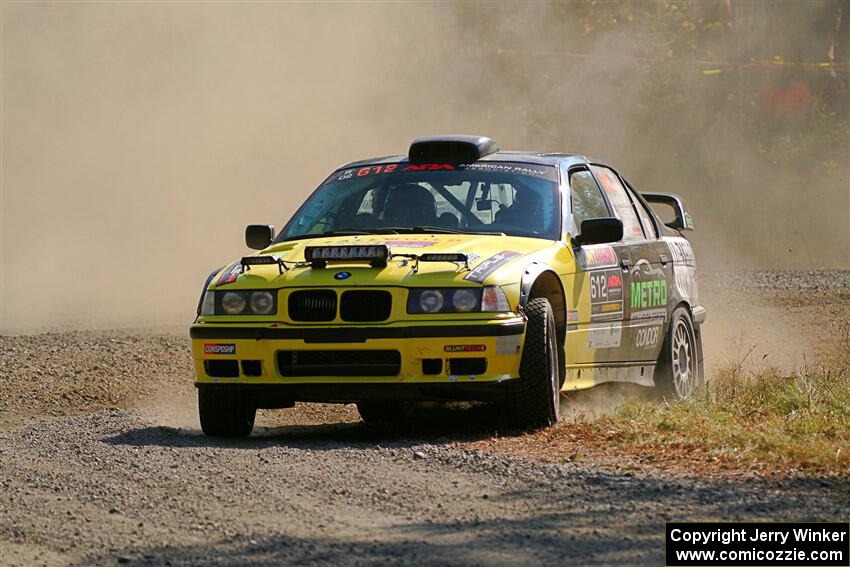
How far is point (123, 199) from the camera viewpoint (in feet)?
84.1

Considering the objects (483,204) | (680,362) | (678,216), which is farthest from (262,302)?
(678,216)

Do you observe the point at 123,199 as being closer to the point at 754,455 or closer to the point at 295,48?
the point at 295,48

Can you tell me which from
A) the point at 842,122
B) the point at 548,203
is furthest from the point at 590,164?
the point at 842,122

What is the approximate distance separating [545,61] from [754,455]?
25466 mm

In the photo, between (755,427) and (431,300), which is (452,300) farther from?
(755,427)

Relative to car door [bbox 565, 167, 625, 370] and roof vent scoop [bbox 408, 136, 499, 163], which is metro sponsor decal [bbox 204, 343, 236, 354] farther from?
roof vent scoop [bbox 408, 136, 499, 163]

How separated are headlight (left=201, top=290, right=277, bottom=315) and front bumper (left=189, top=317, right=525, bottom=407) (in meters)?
0.07

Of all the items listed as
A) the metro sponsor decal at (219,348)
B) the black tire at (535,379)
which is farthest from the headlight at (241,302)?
the black tire at (535,379)

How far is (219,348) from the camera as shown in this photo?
7555 mm

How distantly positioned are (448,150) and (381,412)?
1.51 metres

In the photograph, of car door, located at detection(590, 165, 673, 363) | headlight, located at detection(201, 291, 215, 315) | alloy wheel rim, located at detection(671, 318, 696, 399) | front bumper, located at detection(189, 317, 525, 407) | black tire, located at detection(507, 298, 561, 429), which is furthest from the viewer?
alloy wheel rim, located at detection(671, 318, 696, 399)

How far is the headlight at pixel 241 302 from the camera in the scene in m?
7.50

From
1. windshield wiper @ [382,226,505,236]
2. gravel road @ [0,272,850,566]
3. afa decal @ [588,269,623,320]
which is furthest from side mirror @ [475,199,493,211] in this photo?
gravel road @ [0,272,850,566]

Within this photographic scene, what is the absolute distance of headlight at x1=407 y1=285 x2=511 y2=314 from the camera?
23.9 feet
